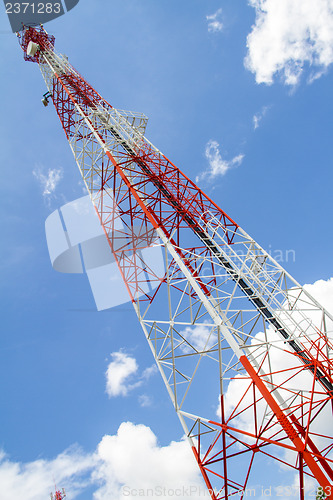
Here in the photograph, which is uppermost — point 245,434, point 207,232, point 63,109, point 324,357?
point 63,109

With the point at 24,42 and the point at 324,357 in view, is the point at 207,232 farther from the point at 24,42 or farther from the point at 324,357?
the point at 24,42

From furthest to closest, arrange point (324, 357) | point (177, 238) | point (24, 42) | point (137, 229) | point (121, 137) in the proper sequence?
point (24, 42)
point (121, 137)
point (137, 229)
point (177, 238)
point (324, 357)

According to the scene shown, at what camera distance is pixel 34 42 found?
2861 centimetres

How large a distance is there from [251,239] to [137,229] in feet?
22.3

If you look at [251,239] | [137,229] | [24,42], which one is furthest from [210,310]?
[24,42]

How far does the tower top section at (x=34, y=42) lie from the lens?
1101 inches

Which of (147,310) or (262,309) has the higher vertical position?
(147,310)

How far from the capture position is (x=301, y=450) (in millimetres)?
8727

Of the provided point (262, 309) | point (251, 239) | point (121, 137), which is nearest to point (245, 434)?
point (262, 309)

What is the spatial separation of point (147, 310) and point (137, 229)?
18.3ft

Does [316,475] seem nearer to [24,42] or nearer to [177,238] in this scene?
[177,238]

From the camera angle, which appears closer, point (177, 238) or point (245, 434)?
point (245, 434)

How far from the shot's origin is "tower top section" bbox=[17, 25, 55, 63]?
1101 inches

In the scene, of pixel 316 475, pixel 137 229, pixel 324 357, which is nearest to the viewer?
pixel 316 475
